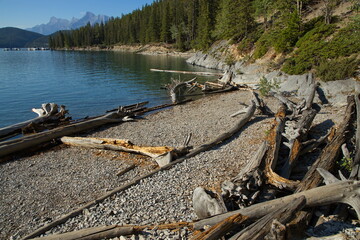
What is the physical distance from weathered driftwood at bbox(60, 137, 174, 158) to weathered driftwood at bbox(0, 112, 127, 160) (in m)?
0.89

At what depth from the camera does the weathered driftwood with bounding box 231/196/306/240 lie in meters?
5.13

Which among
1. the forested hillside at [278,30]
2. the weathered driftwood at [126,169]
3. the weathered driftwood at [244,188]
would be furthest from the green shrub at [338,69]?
the weathered driftwood at [126,169]

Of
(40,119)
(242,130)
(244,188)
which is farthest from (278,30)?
(244,188)

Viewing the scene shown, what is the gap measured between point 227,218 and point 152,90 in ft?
93.3

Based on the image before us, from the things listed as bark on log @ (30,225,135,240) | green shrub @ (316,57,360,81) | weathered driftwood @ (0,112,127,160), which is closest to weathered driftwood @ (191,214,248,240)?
bark on log @ (30,225,135,240)

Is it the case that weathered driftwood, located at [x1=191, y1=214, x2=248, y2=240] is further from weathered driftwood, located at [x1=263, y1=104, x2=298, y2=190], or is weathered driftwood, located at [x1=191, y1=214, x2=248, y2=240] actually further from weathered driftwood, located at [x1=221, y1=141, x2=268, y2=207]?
weathered driftwood, located at [x1=263, y1=104, x2=298, y2=190]

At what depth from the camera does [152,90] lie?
3278 cm

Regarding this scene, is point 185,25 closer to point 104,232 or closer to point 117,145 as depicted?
point 117,145

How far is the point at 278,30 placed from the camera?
3638 cm

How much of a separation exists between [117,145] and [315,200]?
977cm

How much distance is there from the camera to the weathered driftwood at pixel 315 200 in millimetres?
5949

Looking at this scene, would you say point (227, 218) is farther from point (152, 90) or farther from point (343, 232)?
point (152, 90)

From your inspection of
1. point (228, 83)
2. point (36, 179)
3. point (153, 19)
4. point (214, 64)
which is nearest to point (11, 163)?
point (36, 179)

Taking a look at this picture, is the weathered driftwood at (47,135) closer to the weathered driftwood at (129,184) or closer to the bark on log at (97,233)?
the weathered driftwood at (129,184)
